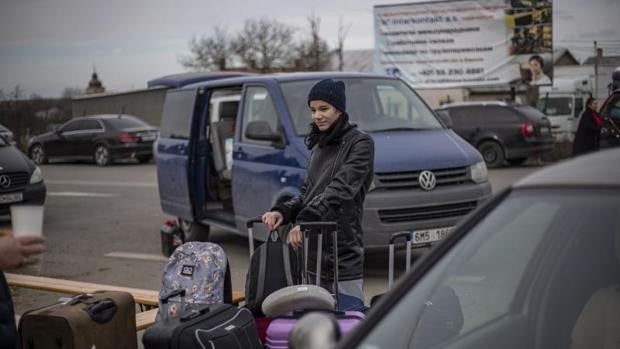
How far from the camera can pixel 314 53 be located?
5119 centimetres

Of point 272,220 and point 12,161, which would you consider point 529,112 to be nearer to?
point 12,161

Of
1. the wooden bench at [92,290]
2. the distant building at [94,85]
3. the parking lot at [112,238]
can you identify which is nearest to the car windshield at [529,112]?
the parking lot at [112,238]

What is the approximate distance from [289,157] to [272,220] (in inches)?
138

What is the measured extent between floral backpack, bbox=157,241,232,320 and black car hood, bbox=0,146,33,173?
7.78 m

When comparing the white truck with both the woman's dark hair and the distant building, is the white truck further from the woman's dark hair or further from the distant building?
the distant building

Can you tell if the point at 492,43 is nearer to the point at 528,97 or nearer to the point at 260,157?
the point at 528,97

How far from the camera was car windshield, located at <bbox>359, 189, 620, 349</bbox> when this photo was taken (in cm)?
251

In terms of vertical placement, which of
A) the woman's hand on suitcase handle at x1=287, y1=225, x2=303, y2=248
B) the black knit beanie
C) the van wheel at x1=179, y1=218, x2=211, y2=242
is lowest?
the van wheel at x1=179, y1=218, x2=211, y2=242

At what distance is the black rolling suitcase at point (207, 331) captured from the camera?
13.0 feet

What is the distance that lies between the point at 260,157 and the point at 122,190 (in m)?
10.4

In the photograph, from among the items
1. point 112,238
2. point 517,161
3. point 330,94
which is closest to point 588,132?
point 330,94

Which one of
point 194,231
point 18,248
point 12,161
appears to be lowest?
point 194,231

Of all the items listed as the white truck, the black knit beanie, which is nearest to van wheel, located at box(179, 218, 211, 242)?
the black knit beanie

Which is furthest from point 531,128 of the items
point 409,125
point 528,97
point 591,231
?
point 591,231
